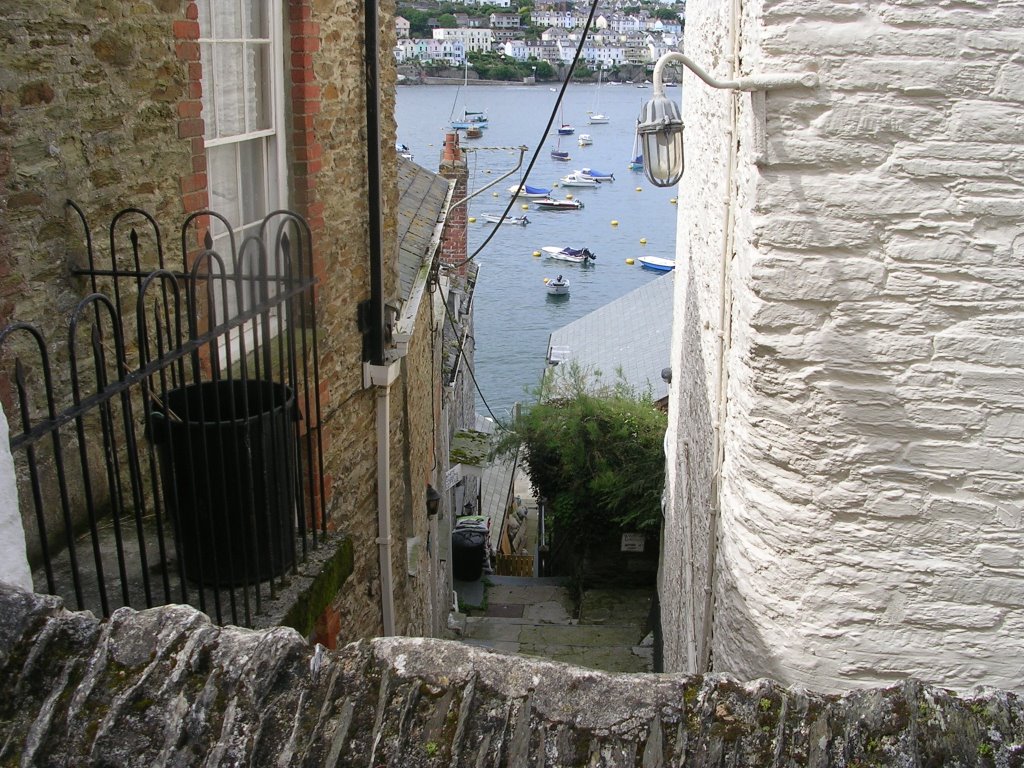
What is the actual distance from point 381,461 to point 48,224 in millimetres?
3596

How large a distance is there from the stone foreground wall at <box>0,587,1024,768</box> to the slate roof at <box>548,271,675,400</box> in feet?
56.6

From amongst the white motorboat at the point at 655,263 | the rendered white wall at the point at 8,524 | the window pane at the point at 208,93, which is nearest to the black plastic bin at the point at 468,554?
the window pane at the point at 208,93

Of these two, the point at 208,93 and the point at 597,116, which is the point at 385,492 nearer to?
the point at 208,93

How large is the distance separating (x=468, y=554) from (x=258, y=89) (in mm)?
11546

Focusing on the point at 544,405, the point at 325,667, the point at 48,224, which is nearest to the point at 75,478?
the point at 48,224

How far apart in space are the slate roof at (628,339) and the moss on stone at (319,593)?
14.6 metres

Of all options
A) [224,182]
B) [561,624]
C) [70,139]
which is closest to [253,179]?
[224,182]

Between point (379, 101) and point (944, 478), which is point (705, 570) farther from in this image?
point (379, 101)

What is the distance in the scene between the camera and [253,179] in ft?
18.0

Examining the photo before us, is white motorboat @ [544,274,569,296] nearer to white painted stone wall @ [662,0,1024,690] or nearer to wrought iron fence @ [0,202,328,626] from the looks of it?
wrought iron fence @ [0,202,328,626]

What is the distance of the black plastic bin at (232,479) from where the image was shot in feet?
13.3

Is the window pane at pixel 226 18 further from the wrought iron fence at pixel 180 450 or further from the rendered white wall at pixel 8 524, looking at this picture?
the rendered white wall at pixel 8 524

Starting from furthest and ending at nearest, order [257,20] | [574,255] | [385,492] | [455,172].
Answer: [574,255]
[455,172]
[385,492]
[257,20]

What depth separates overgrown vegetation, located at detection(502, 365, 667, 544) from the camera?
14.2 meters
